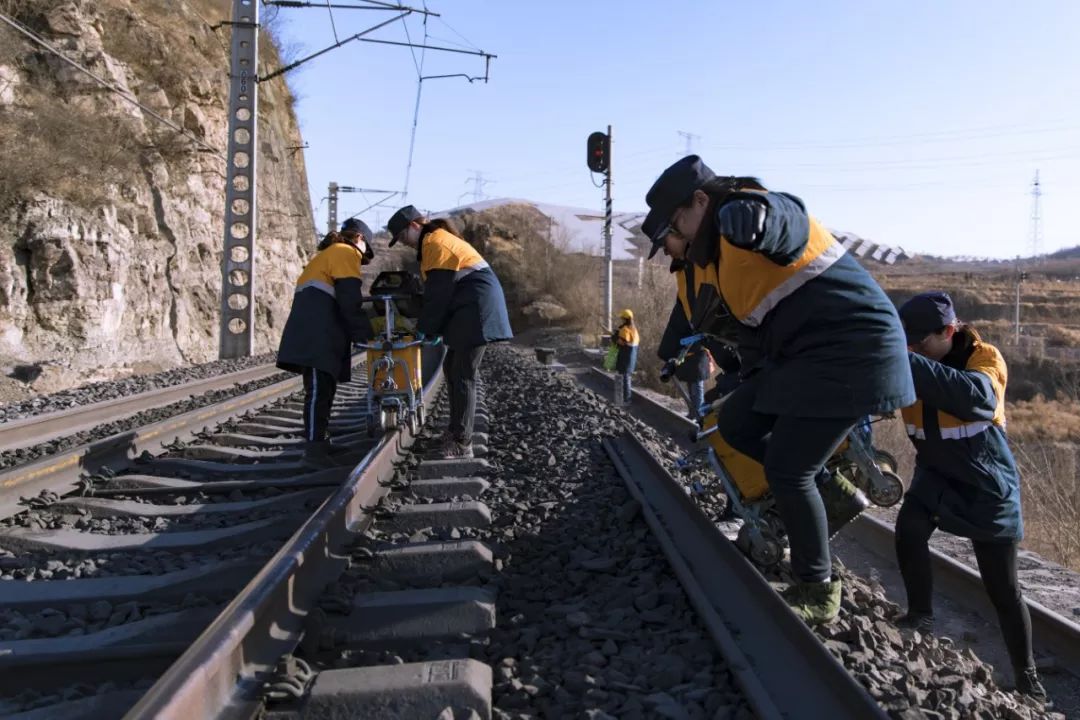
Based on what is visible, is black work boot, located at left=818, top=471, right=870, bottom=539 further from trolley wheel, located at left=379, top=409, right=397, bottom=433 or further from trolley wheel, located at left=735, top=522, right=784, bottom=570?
trolley wheel, located at left=379, top=409, right=397, bottom=433

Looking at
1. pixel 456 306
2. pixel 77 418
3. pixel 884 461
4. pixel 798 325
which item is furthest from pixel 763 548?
pixel 77 418

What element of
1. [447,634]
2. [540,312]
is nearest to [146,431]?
[447,634]

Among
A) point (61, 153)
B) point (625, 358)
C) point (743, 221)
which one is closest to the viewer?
point (743, 221)

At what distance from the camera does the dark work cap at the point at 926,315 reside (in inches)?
145

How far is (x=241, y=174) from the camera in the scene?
→ 18.6 m

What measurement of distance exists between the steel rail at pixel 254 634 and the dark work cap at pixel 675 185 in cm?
180

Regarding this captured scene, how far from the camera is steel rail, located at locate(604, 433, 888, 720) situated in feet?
7.52

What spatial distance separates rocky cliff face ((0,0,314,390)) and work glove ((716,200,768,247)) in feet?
41.5

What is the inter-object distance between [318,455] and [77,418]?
3.04m

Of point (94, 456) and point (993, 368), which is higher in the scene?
point (993, 368)

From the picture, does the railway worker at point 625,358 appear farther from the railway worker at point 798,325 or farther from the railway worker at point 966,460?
the railway worker at point 798,325

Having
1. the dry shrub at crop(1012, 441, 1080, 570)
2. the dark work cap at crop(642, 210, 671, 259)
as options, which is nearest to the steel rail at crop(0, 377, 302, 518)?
the dark work cap at crop(642, 210, 671, 259)

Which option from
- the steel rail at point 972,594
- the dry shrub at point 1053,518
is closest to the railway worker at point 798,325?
the steel rail at point 972,594

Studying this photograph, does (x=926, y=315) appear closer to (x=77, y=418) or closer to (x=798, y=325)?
(x=798, y=325)
